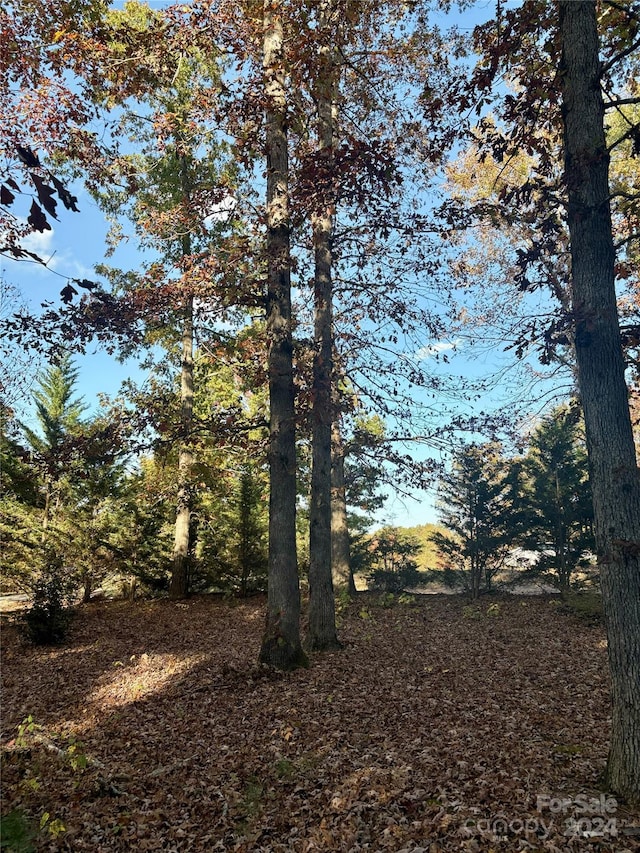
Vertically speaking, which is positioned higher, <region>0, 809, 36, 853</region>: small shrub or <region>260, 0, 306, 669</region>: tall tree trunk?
<region>260, 0, 306, 669</region>: tall tree trunk

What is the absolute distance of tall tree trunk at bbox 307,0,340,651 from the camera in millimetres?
8969

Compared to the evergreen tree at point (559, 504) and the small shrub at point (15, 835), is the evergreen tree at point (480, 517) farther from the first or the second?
the small shrub at point (15, 835)

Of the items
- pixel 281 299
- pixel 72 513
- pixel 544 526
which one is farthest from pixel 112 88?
pixel 544 526

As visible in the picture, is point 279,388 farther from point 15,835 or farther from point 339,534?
point 339,534

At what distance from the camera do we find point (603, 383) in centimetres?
460

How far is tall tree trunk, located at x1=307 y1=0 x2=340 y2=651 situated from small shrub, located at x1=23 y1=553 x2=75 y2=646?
18.0 ft

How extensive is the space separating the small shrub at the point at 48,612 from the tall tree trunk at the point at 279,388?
5.39 m

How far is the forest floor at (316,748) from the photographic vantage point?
3900 mm

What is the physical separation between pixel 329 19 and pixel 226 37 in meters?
2.32

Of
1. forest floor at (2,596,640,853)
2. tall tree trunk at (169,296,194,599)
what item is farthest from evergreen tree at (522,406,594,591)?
tall tree trunk at (169,296,194,599)

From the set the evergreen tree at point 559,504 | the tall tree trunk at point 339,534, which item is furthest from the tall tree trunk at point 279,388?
the evergreen tree at point 559,504

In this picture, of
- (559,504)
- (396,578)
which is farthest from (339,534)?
(559,504)

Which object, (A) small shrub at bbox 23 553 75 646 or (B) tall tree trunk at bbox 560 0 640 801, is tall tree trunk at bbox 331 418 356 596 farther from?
(B) tall tree trunk at bbox 560 0 640 801

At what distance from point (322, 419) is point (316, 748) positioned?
4966 millimetres
